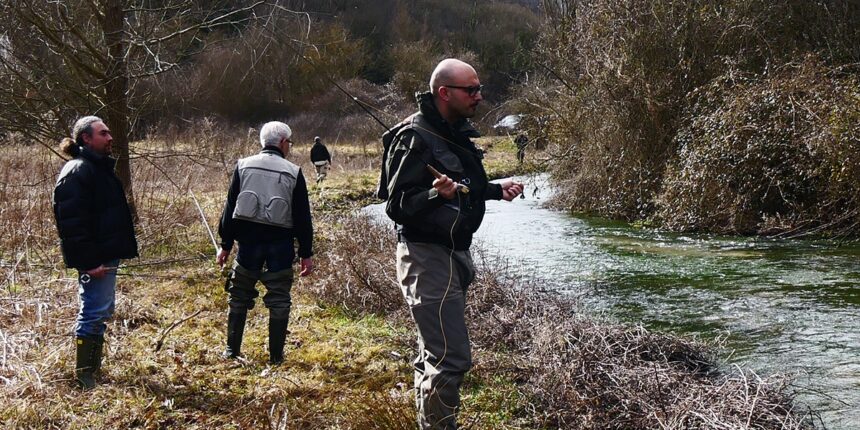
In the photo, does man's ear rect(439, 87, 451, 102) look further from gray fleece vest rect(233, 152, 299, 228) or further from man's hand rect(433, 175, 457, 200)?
gray fleece vest rect(233, 152, 299, 228)

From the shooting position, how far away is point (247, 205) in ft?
17.8

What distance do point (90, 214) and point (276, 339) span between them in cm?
158

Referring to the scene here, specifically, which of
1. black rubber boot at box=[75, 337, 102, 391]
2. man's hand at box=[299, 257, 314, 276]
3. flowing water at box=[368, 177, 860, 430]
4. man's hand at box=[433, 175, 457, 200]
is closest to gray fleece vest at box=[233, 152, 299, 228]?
man's hand at box=[299, 257, 314, 276]

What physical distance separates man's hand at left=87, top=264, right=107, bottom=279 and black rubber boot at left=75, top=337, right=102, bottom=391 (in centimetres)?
40

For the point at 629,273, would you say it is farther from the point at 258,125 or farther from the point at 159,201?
the point at 258,125

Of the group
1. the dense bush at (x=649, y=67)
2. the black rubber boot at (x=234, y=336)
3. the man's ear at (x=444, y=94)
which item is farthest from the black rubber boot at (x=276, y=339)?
the dense bush at (x=649, y=67)

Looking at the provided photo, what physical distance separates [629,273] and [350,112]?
120 ft

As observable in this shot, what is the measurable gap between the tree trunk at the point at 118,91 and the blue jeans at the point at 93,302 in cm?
528

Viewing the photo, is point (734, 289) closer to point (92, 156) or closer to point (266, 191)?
point (266, 191)

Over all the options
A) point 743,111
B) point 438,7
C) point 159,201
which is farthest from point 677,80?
point 438,7

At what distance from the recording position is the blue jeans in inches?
194

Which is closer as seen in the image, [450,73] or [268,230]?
[450,73]

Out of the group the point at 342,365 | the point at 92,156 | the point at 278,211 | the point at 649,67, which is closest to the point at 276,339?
the point at 342,365

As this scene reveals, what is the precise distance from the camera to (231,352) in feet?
19.0
